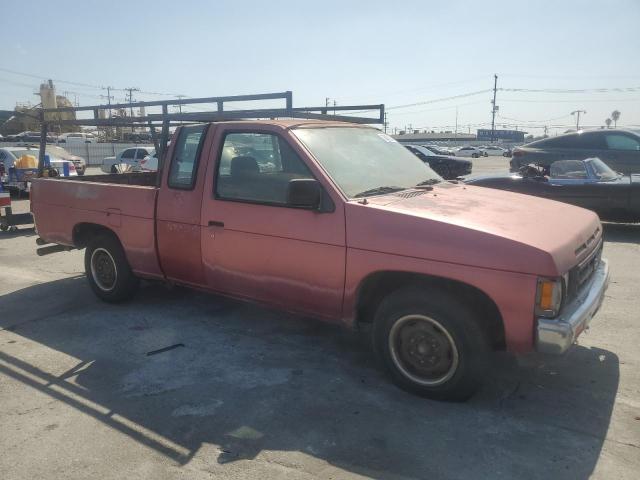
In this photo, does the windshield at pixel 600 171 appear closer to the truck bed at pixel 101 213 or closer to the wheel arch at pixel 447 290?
the wheel arch at pixel 447 290

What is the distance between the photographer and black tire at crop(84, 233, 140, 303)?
17.8 feet

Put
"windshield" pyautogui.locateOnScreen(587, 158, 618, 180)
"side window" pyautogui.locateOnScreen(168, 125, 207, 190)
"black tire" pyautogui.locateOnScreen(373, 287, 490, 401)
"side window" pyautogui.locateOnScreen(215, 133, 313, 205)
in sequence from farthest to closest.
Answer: "windshield" pyautogui.locateOnScreen(587, 158, 618, 180)
"side window" pyautogui.locateOnScreen(168, 125, 207, 190)
"side window" pyautogui.locateOnScreen(215, 133, 313, 205)
"black tire" pyautogui.locateOnScreen(373, 287, 490, 401)

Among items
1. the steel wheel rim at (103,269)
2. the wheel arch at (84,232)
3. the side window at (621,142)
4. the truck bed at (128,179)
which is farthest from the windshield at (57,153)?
the side window at (621,142)

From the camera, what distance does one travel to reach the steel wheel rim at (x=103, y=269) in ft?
18.2

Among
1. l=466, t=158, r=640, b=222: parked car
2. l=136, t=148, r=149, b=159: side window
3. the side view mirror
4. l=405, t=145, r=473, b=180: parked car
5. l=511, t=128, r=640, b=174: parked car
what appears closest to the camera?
the side view mirror

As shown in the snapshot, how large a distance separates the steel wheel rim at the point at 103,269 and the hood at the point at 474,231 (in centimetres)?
306

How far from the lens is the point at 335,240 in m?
3.69

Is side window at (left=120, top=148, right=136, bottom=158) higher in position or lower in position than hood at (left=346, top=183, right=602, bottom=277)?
higher

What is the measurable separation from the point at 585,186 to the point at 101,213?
285 inches

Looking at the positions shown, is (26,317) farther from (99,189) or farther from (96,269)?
(99,189)

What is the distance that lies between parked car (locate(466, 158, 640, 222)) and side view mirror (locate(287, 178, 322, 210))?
5.78 meters

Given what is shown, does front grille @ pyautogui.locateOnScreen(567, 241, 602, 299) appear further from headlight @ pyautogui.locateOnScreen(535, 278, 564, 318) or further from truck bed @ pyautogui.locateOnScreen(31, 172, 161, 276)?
truck bed @ pyautogui.locateOnScreen(31, 172, 161, 276)

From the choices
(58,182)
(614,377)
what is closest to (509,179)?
(614,377)

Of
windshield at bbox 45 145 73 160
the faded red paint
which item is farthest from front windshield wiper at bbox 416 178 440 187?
windshield at bbox 45 145 73 160
